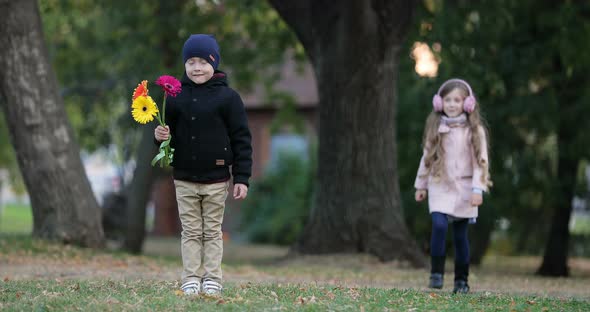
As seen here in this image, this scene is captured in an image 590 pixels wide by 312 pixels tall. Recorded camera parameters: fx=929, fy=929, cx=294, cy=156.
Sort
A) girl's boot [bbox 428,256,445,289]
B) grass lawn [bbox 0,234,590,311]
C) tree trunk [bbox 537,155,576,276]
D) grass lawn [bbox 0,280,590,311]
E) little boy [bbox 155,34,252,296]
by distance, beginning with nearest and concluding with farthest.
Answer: grass lawn [bbox 0,280,590,311]
grass lawn [bbox 0,234,590,311]
little boy [bbox 155,34,252,296]
girl's boot [bbox 428,256,445,289]
tree trunk [bbox 537,155,576,276]

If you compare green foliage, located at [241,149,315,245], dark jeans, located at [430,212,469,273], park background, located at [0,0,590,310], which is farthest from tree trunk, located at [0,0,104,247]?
green foliage, located at [241,149,315,245]

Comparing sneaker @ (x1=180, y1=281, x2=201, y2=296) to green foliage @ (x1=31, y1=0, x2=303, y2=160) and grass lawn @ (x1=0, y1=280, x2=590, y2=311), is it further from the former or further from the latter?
green foliage @ (x1=31, y1=0, x2=303, y2=160)

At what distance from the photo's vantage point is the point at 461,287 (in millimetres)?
8305

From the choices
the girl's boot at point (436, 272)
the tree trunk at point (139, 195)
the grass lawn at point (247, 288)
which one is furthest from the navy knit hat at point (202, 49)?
the tree trunk at point (139, 195)

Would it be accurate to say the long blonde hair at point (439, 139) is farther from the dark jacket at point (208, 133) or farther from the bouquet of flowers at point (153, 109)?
the bouquet of flowers at point (153, 109)

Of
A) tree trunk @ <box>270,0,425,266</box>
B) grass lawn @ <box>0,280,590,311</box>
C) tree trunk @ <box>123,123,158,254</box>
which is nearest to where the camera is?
grass lawn @ <box>0,280,590,311</box>

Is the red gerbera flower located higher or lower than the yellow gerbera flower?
higher

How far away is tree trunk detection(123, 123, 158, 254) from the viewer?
18.2 meters

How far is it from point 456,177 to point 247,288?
2.34 m

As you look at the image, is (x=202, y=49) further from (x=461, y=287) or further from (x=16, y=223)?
(x=16, y=223)

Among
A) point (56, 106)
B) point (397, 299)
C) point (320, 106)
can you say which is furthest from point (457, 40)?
point (397, 299)

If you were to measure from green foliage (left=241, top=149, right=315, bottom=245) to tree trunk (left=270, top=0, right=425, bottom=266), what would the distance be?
36.5 feet

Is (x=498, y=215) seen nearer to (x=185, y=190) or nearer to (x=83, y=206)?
(x=83, y=206)

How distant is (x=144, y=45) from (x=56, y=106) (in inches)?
274
